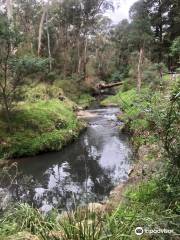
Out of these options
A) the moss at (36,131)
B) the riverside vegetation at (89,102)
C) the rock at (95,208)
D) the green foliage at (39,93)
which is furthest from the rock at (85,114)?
the rock at (95,208)

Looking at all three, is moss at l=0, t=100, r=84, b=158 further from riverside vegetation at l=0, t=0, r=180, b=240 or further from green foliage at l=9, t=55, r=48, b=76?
green foliage at l=9, t=55, r=48, b=76

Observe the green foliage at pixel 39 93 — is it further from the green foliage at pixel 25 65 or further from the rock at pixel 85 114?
the green foliage at pixel 25 65

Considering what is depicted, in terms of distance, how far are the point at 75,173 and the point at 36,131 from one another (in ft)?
14.4

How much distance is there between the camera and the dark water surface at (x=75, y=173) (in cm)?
1054

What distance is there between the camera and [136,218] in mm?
4691

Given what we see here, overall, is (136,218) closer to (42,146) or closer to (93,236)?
(93,236)

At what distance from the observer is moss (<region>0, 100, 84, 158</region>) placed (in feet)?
49.7

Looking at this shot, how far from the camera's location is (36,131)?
1648 centimetres

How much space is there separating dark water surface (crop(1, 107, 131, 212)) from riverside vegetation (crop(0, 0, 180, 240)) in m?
0.75

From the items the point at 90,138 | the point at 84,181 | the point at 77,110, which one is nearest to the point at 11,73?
the point at 90,138

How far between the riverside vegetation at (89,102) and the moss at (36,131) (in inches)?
1.8

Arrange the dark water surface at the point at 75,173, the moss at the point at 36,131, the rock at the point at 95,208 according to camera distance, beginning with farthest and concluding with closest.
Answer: the moss at the point at 36,131 → the dark water surface at the point at 75,173 → the rock at the point at 95,208

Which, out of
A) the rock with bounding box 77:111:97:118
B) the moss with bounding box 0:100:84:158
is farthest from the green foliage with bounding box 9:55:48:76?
the rock with bounding box 77:111:97:118

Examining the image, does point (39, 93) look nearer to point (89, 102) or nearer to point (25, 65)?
point (25, 65)
